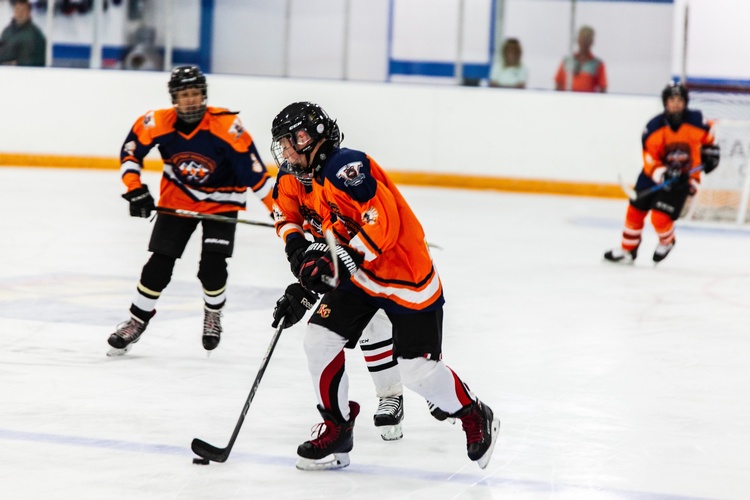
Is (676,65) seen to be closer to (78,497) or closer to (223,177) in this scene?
(223,177)

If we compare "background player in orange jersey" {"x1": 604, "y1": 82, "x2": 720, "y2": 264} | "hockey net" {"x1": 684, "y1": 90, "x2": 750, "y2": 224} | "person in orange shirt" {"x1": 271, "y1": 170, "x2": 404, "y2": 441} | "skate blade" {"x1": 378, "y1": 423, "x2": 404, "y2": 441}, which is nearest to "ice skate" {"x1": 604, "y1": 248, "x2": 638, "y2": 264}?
"background player in orange jersey" {"x1": 604, "y1": 82, "x2": 720, "y2": 264}

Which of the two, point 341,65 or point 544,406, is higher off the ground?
point 341,65

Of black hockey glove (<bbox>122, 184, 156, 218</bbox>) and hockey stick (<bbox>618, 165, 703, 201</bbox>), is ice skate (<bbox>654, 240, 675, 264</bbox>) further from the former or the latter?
black hockey glove (<bbox>122, 184, 156, 218</bbox>)

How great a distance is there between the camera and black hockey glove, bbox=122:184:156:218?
4.01m

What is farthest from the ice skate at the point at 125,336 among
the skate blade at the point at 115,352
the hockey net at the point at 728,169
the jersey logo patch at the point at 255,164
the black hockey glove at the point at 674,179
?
the hockey net at the point at 728,169

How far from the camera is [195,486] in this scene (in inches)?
106

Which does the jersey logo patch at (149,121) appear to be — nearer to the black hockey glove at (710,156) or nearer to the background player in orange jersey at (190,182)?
the background player in orange jersey at (190,182)

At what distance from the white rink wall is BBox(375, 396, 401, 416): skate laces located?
256 inches

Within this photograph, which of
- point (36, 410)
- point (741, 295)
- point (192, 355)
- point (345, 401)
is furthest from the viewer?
point (741, 295)

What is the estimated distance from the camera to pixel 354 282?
2895 millimetres

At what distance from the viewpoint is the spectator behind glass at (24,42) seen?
10203mm

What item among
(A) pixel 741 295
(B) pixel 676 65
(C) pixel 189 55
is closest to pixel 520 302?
(A) pixel 741 295

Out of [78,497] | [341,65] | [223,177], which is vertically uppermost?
[341,65]

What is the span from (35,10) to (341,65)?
108 inches
